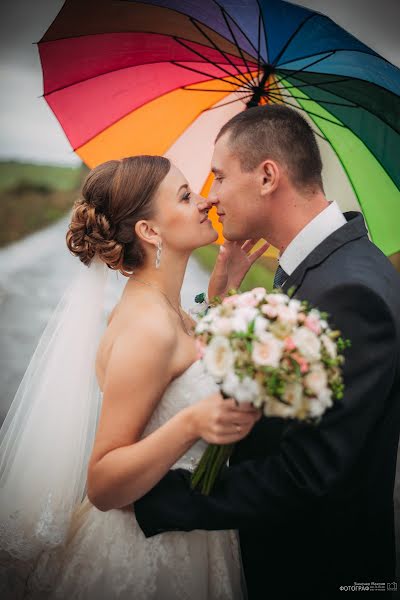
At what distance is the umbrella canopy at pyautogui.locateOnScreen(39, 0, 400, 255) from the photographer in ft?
9.70

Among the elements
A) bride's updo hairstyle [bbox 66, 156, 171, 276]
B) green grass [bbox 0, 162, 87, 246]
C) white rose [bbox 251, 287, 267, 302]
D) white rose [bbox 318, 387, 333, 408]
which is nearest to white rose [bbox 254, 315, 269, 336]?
white rose [bbox 251, 287, 267, 302]

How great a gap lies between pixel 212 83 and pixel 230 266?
1187 millimetres

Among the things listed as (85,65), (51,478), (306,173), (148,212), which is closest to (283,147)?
(306,173)

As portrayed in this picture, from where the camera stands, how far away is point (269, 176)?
2.61m

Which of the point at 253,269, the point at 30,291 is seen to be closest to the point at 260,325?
the point at 30,291

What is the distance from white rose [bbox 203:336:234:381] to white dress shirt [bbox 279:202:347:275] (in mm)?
1006

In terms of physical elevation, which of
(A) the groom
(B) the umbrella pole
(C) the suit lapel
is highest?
(B) the umbrella pole

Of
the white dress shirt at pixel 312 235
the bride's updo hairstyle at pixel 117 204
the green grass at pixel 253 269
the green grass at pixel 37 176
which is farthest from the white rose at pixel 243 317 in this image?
the green grass at pixel 37 176

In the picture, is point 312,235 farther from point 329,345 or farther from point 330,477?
point 330,477

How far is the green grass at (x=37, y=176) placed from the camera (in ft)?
62.0

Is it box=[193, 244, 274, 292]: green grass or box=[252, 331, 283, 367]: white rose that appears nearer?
box=[252, 331, 283, 367]: white rose

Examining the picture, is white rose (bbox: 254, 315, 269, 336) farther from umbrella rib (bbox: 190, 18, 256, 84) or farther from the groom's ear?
umbrella rib (bbox: 190, 18, 256, 84)

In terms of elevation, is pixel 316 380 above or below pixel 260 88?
below

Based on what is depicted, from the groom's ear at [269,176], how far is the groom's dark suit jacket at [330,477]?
0.48 metres
